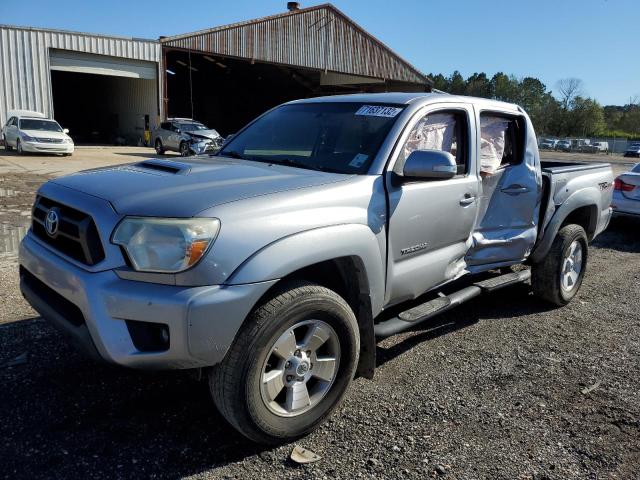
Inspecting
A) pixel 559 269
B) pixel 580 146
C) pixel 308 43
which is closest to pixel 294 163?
pixel 559 269

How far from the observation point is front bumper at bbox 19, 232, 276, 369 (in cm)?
221

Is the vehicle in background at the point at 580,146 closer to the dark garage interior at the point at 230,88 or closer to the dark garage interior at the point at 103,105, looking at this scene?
the dark garage interior at the point at 230,88

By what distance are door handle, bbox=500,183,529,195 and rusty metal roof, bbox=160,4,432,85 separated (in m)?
26.2

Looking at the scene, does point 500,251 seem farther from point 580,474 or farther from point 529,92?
point 529,92

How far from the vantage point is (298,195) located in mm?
2637

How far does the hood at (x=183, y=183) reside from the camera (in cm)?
238

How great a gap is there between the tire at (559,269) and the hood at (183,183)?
9.08 ft

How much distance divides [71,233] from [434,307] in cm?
229

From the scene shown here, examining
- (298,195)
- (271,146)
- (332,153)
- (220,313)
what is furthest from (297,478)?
(271,146)

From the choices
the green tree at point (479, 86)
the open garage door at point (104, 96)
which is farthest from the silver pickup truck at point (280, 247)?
the green tree at point (479, 86)

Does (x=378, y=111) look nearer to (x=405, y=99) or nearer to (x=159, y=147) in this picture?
(x=405, y=99)

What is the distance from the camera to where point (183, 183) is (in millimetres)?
2668

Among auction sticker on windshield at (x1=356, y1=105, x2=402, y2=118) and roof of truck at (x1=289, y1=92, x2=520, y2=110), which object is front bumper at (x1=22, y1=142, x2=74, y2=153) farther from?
auction sticker on windshield at (x1=356, y1=105, x2=402, y2=118)

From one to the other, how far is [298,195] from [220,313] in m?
0.75
